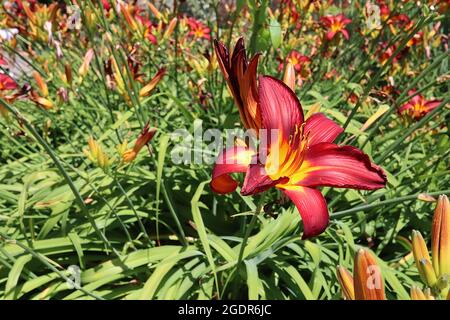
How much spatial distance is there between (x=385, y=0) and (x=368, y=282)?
2.24 m

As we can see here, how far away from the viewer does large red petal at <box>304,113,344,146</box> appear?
0.71 metres

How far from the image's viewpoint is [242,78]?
0.60 metres

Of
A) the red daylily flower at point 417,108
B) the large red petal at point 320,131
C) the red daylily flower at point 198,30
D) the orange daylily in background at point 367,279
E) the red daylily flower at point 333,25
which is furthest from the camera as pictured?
the red daylily flower at point 198,30

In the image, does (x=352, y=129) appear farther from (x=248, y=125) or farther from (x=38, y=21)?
(x=38, y=21)

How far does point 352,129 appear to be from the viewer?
1367 millimetres

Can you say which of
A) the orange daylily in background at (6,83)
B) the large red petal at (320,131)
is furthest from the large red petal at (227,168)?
the orange daylily in background at (6,83)

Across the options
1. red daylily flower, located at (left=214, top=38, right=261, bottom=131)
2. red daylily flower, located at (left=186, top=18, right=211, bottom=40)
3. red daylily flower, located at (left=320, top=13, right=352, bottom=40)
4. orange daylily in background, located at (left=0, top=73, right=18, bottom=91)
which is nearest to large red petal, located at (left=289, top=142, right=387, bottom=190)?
red daylily flower, located at (left=214, top=38, right=261, bottom=131)

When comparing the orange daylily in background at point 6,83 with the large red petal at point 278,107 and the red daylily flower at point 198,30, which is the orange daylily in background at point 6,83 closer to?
the large red petal at point 278,107

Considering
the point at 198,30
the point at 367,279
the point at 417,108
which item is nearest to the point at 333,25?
the point at 417,108

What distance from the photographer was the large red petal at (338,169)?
62 cm

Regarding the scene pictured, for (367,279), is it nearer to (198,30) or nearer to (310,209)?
(310,209)

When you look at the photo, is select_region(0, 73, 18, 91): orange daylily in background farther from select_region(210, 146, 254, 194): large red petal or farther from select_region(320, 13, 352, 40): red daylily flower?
select_region(320, 13, 352, 40): red daylily flower
